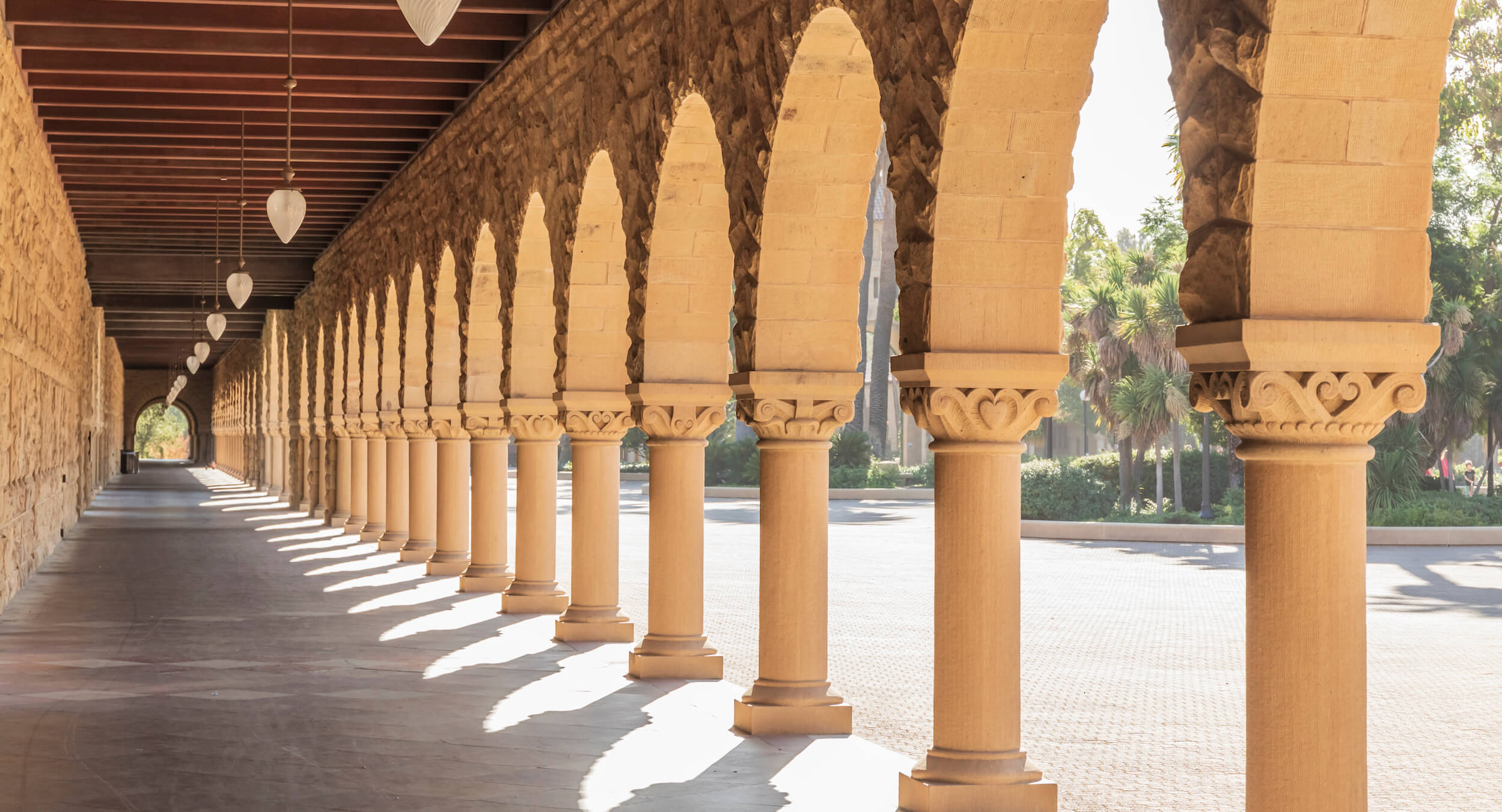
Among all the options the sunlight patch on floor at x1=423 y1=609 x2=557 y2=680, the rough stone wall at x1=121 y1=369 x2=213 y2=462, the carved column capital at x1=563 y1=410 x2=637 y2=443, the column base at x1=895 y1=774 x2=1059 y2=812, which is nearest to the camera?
the column base at x1=895 y1=774 x2=1059 y2=812

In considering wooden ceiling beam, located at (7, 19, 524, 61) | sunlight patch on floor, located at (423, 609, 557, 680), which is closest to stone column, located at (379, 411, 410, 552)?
sunlight patch on floor, located at (423, 609, 557, 680)

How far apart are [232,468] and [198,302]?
32.5 meters

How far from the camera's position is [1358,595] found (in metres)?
4.93

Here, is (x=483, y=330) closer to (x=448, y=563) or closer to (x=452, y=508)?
(x=452, y=508)

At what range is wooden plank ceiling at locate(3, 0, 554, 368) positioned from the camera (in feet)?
42.7

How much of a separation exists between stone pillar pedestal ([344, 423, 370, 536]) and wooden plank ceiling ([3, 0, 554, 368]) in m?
3.68

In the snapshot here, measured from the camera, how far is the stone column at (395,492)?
22.2 meters

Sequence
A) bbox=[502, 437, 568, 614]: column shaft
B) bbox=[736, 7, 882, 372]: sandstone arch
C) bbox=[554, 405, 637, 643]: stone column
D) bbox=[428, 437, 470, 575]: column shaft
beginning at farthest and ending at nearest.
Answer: bbox=[428, 437, 470, 575]: column shaft < bbox=[502, 437, 568, 614]: column shaft < bbox=[554, 405, 637, 643]: stone column < bbox=[736, 7, 882, 372]: sandstone arch

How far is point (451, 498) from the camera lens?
735 inches

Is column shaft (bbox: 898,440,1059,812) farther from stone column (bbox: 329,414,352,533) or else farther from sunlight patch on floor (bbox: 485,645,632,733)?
stone column (bbox: 329,414,352,533)

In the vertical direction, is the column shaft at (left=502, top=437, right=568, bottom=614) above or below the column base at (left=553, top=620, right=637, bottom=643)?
above

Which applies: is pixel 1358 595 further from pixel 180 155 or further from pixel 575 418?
pixel 180 155

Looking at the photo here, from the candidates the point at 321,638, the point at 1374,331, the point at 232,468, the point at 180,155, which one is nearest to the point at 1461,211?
the point at 180,155

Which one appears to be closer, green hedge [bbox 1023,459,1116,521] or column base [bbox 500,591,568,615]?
column base [bbox 500,591,568,615]
